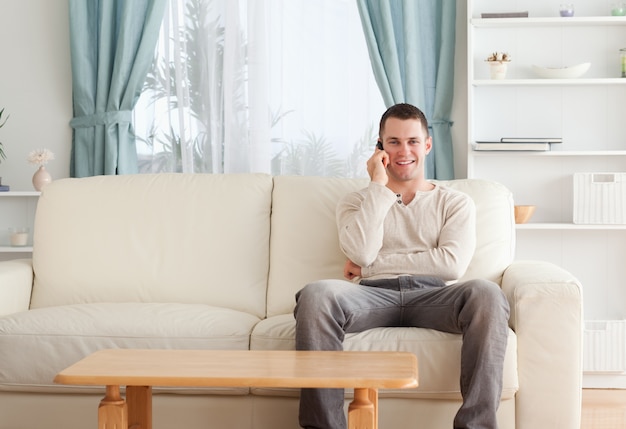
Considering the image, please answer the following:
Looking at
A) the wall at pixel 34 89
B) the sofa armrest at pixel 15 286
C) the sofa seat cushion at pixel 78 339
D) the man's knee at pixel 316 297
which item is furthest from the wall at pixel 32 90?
the man's knee at pixel 316 297

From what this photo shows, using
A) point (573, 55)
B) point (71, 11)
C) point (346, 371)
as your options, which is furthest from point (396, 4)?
point (346, 371)

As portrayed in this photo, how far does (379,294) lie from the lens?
270 cm

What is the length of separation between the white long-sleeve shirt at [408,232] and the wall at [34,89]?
2299 millimetres

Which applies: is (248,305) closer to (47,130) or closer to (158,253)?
(158,253)

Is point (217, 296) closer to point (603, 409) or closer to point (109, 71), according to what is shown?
point (603, 409)

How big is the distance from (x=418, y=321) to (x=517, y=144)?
1.68m

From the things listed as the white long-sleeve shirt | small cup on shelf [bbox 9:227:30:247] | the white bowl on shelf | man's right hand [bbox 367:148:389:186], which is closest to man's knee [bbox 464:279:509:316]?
the white long-sleeve shirt

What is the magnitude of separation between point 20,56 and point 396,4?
2.04 m

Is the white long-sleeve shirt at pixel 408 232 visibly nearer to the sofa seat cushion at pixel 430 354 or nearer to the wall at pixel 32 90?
the sofa seat cushion at pixel 430 354

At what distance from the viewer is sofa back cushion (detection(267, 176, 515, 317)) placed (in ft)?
10.1

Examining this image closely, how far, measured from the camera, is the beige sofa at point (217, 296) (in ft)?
8.43

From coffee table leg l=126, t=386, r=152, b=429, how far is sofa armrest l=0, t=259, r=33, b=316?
965 millimetres

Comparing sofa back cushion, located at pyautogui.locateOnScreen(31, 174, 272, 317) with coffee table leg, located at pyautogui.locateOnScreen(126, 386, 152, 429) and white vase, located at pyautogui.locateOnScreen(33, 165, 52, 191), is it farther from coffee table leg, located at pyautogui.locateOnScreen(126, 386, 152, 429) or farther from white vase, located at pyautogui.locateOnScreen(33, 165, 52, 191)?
white vase, located at pyautogui.locateOnScreen(33, 165, 52, 191)

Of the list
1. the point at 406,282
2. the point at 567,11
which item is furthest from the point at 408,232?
the point at 567,11
